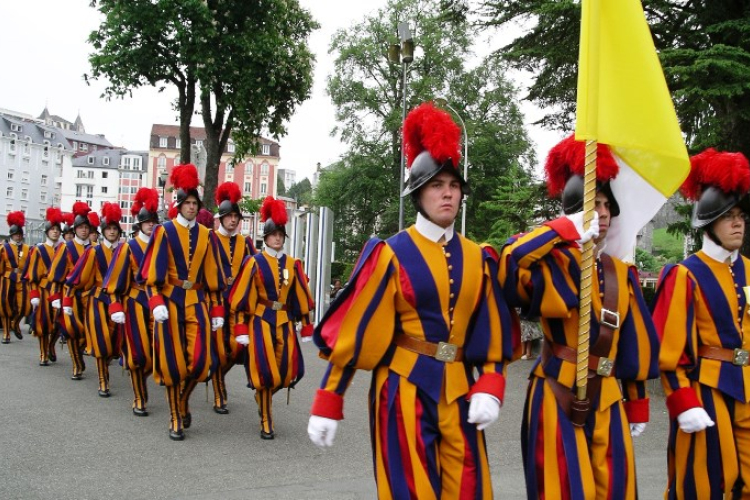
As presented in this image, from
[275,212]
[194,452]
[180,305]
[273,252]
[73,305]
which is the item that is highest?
[275,212]

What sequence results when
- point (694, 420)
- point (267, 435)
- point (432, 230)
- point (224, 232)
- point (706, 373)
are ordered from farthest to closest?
1. point (224, 232)
2. point (267, 435)
3. point (706, 373)
4. point (694, 420)
5. point (432, 230)

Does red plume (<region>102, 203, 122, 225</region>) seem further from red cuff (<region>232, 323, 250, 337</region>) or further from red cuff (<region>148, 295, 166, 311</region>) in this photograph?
red cuff (<region>232, 323, 250, 337</region>)

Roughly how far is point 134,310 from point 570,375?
610 cm

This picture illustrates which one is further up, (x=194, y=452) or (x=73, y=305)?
(x=73, y=305)

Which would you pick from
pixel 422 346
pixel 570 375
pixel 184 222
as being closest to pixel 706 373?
pixel 570 375

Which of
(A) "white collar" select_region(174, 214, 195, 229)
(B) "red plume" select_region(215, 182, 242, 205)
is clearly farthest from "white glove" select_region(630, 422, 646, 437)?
(B) "red plume" select_region(215, 182, 242, 205)

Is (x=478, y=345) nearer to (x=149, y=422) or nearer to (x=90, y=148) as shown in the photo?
(x=149, y=422)

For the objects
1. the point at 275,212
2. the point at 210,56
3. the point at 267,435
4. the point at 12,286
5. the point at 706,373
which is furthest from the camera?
the point at 210,56

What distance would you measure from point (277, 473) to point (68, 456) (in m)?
1.88

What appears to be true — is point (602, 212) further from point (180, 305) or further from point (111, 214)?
point (111, 214)

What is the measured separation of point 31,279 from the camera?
13.7 meters

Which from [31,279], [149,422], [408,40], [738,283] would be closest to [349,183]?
[408,40]

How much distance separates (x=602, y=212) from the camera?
4.07m

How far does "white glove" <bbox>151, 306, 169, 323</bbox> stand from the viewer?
24.7 ft
